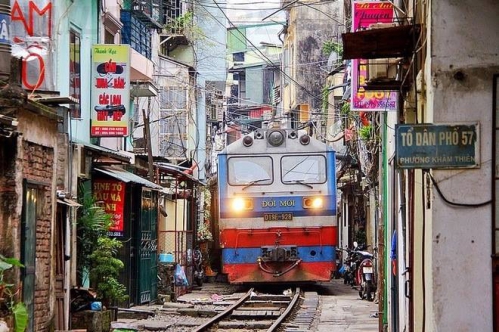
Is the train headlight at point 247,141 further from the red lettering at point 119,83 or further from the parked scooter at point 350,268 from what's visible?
the red lettering at point 119,83

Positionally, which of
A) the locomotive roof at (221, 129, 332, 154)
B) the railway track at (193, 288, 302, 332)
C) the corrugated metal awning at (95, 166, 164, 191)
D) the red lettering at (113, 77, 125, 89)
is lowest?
the railway track at (193, 288, 302, 332)

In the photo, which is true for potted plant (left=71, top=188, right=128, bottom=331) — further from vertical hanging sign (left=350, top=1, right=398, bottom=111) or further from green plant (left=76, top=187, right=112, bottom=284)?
vertical hanging sign (left=350, top=1, right=398, bottom=111)

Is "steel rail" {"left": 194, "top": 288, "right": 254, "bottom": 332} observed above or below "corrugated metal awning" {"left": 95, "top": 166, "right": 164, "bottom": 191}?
below

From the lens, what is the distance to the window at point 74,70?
1833cm

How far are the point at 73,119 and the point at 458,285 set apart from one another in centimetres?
1114

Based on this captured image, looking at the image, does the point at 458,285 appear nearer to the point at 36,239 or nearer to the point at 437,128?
the point at 437,128

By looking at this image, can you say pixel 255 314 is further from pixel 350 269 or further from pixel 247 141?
pixel 350 269

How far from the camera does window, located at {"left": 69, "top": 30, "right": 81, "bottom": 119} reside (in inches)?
722

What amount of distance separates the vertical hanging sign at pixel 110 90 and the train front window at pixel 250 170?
6129mm

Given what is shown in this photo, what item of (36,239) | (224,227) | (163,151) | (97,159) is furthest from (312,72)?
(36,239)

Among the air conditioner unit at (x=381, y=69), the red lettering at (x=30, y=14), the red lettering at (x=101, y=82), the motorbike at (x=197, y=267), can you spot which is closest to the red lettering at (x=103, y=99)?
the red lettering at (x=101, y=82)

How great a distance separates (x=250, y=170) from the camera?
2486 cm

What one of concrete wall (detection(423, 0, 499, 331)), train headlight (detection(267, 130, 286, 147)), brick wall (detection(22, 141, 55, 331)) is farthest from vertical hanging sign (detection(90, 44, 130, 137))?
concrete wall (detection(423, 0, 499, 331))

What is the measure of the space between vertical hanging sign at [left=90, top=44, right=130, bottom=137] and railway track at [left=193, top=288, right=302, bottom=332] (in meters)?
3.58
